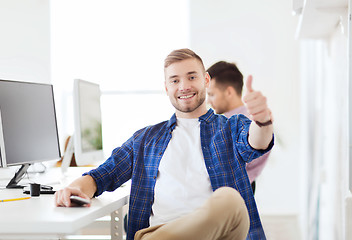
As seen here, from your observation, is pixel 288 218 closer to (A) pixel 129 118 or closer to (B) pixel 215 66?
(A) pixel 129 118

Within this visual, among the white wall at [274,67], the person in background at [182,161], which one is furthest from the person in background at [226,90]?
the white wall at [274,67]

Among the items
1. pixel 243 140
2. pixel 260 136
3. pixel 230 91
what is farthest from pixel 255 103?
pixel 230 91

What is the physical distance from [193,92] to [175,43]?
3.11 m

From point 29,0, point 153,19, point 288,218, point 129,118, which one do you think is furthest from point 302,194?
point 29,0

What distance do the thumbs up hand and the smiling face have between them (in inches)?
16.7

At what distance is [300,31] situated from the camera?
10.6 ft

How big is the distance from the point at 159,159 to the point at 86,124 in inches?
28.9

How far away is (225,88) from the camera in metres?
2.71

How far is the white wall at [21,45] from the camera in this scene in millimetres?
3174

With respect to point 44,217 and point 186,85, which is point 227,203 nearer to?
point 44,217

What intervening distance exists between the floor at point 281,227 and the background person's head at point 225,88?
5.67 feet

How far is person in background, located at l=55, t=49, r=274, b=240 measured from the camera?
1.65m

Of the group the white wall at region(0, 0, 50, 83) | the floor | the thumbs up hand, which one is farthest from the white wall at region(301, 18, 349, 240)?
the white wall at region(0, 0, 50, 83)

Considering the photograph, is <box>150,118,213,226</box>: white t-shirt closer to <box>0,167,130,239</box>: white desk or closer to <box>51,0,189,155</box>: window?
<box>0,167,130,239</box>: white desk
